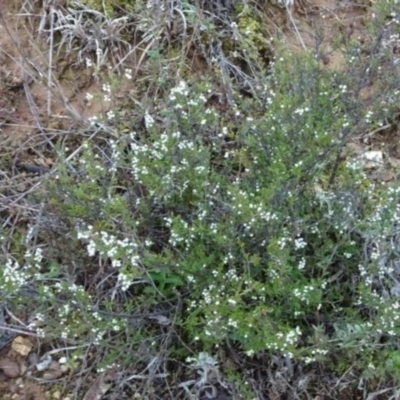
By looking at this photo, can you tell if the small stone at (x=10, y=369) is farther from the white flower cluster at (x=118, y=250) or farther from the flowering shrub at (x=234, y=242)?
the white flower cluster at (x=118, y=250)

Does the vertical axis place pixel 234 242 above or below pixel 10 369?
above

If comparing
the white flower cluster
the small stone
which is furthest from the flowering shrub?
the small stone

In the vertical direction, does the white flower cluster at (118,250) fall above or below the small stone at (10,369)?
above

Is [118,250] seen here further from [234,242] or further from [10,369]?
[10,369]

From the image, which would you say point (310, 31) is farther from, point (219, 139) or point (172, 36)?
point (219, 139)

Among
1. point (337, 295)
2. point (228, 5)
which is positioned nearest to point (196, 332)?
point (337, 295)

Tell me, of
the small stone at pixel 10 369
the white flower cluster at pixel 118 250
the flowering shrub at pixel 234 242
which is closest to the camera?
the white flower cluster at pixel 118 250

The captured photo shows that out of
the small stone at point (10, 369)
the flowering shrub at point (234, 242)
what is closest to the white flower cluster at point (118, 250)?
the flowering shrub at point (234, 242)

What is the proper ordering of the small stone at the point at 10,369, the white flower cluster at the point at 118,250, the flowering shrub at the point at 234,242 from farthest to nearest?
the small stone at the point at 10,369 < the flowering shrub at the point at 234,242 < the white flower cluster at the point at 118,250

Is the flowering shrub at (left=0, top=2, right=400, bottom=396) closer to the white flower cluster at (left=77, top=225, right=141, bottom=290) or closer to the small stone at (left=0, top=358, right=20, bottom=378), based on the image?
the white flower cluster at (left=77, top=225, right=141, bottom=290)

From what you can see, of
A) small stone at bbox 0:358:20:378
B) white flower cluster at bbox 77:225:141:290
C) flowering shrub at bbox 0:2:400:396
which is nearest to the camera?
white flower cluster at bbox 77:225:141:290

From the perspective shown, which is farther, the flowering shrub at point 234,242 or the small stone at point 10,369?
the small stone at point 10,369

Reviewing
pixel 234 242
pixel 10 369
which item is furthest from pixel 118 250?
pixel 10 369

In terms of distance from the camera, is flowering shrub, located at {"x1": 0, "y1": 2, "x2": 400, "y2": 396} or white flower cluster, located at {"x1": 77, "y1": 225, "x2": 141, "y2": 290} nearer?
white flower cluster, located at {"x1": 77, "y1": 225, "x2": 141, "y2": 290}
